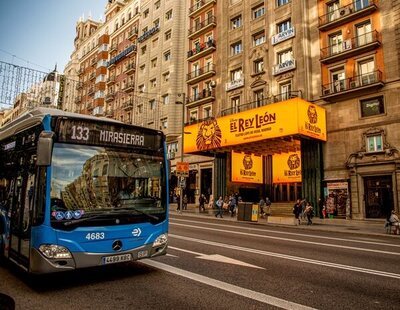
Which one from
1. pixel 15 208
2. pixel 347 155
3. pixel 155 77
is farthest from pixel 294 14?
pixel 15 208

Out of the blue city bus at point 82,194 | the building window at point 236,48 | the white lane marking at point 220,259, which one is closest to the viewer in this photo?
the blue city bus at point 82,194

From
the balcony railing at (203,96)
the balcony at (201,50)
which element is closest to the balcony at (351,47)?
the balcony railing at (203,96)

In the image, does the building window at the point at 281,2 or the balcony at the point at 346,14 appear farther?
the building window at the point at 281,2

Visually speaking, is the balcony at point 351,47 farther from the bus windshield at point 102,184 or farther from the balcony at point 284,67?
the bus windshield at point 102,184

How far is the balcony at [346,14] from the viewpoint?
22.2m

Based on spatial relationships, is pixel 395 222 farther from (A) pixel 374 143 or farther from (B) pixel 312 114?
(B) pixel 312 114

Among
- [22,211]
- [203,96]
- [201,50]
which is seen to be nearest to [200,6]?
[201,50]

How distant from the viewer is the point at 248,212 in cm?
2052

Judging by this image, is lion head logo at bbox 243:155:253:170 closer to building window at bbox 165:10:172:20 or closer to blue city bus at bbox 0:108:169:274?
blue city bus at bbox 0:108:169:274

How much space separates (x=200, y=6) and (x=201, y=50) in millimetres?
5720

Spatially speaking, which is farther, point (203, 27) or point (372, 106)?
point (203, 27)

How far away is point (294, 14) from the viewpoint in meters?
26.6

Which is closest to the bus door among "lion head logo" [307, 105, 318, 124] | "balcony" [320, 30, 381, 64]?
"lion head logo" [307, 105, 318, 124]

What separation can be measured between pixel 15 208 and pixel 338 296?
5.84m
